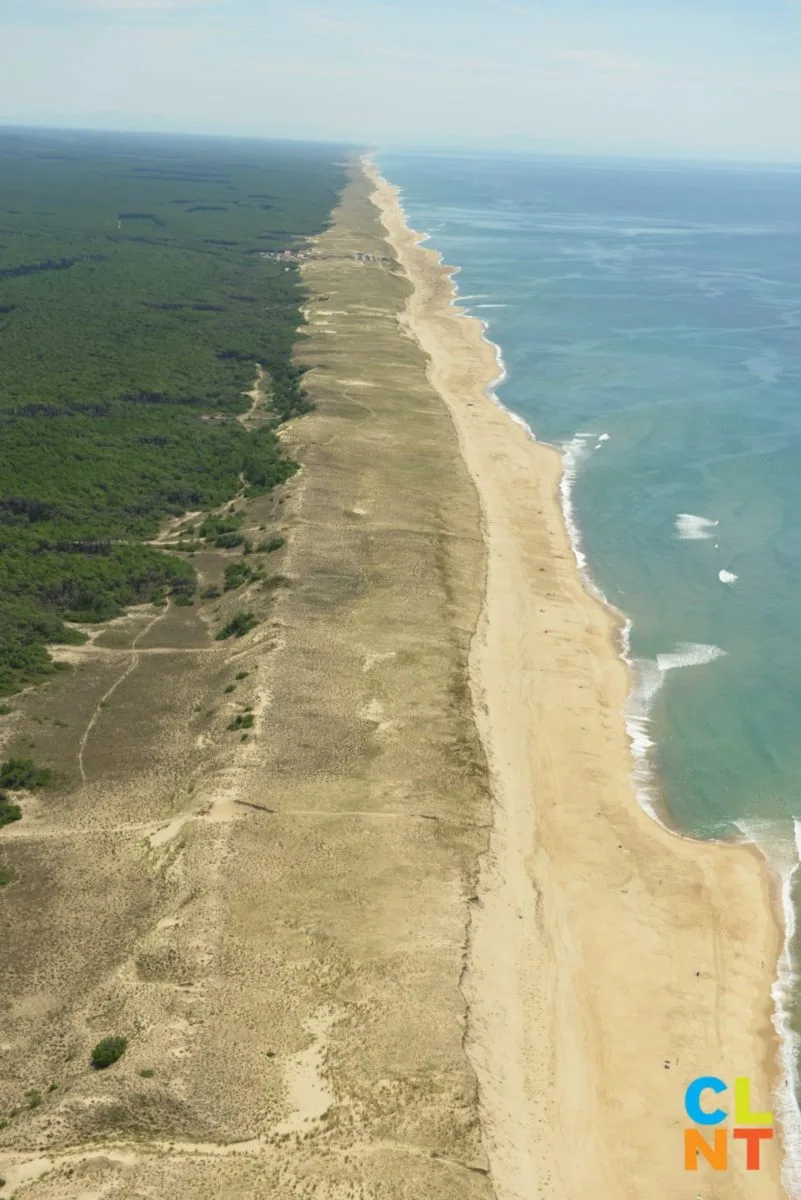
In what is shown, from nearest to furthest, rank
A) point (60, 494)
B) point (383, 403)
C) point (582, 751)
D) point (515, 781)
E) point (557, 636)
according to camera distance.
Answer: point (515, 781), point (582, 751), point (557, 636), point (60, 494), point (383, 403)

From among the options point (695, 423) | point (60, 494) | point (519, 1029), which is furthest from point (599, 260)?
point (519, 1029)

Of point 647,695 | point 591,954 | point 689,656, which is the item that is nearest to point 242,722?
point 591,954

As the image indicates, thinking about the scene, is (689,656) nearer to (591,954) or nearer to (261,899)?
(591,954)

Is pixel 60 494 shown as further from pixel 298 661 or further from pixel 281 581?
pixel 298 661

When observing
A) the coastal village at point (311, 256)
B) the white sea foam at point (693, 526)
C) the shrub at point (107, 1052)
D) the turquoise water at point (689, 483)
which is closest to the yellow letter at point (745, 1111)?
the turquoise water at point (689, 483)

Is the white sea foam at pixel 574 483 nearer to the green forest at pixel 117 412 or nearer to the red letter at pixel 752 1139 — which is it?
the green forest at pixel 117 412

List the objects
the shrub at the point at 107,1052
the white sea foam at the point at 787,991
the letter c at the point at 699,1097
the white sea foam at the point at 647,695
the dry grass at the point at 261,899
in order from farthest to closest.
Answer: the white sea foam at the point at 647,695 → the letter c at the point at 699,1097 → the white sea foam at the point at 787,991 → the shrub at the point at 107,1052 → the dry grass at the point at 261,899
